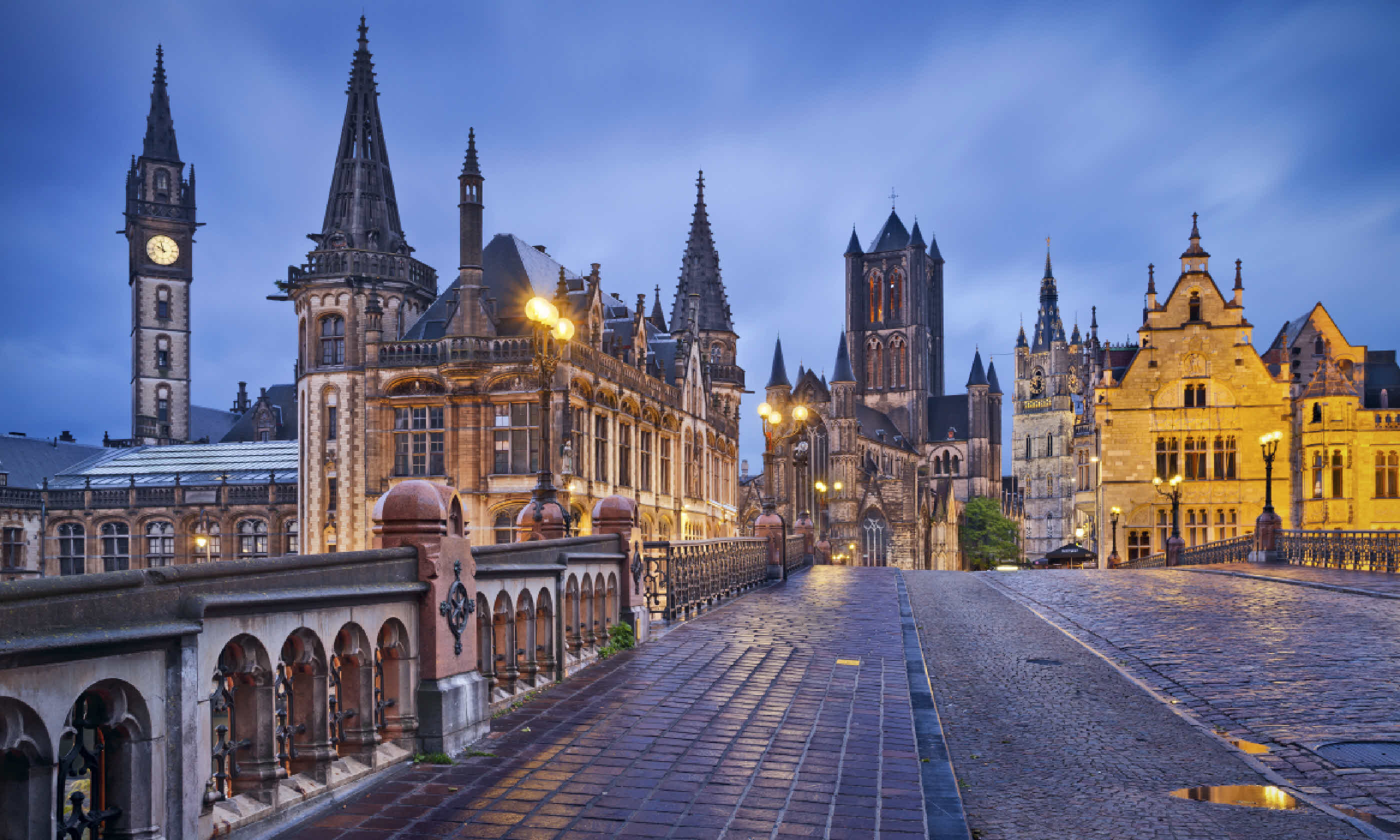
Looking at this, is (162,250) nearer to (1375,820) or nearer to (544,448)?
(544,448)

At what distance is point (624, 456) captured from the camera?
40.1 m

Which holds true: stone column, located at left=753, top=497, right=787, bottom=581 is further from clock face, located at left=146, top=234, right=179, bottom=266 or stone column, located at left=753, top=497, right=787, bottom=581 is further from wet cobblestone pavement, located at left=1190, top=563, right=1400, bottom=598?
clock face, located at left=146, top=234, right=179, bottom=266

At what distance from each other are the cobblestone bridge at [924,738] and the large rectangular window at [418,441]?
23.1 m

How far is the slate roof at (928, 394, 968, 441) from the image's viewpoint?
4646 inches

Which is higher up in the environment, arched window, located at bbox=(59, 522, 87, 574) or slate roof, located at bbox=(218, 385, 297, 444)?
slate roof, located at bbox=(218, 385, 297, 444)

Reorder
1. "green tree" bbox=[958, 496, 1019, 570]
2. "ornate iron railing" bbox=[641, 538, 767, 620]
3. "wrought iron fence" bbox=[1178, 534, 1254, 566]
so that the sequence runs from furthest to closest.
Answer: "green tree" bbox=[958, 496, 1019, 570], "wrought iron fence" bbox=[1178, 534, 1254, 566], "ornate iron railing" bbox=[641, 538, 767, 620]

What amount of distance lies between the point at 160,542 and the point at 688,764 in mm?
53802

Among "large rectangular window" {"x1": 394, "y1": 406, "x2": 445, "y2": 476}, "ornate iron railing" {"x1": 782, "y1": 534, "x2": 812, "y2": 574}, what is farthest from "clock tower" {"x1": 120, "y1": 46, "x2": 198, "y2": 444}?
"ornate iron railing" {"x1": 782, "y1": 534, "x2": 812, "y2": 574}

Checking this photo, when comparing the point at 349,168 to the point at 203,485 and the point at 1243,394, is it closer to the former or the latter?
the point at 203,485

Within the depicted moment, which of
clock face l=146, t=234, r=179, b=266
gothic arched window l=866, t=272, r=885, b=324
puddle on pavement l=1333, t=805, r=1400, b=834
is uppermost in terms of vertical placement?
gothic arched window l=866, t=272, r=885, b=324

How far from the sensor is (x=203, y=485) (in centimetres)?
5262

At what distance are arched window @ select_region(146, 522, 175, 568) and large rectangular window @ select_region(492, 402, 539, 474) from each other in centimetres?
2647

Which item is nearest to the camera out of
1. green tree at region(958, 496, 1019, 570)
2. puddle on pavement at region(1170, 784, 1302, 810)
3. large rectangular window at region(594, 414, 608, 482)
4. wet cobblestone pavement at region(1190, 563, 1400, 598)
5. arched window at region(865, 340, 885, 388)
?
puddle on pavement at region(1170, 784, 1302, 810)

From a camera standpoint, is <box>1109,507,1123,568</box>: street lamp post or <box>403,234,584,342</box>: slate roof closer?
<box>403,234,584,342</box>: slate roof
